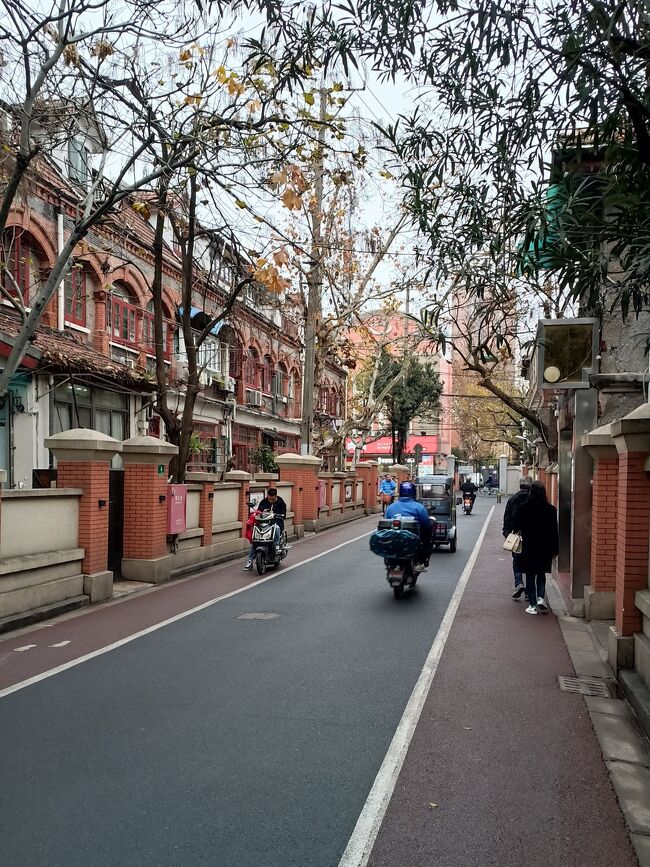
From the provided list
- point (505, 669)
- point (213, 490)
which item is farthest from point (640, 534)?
point (213, 490)

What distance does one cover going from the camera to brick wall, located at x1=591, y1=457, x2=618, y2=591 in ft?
32.9

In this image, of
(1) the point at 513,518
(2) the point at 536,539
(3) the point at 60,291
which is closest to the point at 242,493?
(3) the point at 60,291

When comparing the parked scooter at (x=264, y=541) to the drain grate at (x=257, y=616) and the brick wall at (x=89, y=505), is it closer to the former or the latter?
the brick wall at (x=89, y=505)

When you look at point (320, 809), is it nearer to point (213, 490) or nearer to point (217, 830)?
point (217, 830)

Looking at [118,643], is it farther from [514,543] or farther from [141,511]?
[514,543]

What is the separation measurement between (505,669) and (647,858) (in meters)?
3.79

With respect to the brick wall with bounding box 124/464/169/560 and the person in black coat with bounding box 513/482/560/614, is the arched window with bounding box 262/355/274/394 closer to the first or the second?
the brick wall with bounding box 124/464/169/560

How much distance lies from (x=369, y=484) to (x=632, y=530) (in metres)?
30.1

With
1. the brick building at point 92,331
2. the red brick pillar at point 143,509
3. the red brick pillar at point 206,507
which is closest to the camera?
the red brick pillar at point 143,509

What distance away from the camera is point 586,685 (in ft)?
23.6

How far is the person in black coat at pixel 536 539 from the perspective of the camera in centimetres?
1069

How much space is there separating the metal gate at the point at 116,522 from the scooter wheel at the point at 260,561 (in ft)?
8.73

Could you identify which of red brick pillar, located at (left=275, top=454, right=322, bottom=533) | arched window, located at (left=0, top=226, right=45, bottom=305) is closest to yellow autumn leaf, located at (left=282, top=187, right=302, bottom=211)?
arched window, located at (left=0, top=226, right=45, bottom=305)

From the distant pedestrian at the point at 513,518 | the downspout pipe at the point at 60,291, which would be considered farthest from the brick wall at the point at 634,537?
the downspout pipe at the point at 60,291
